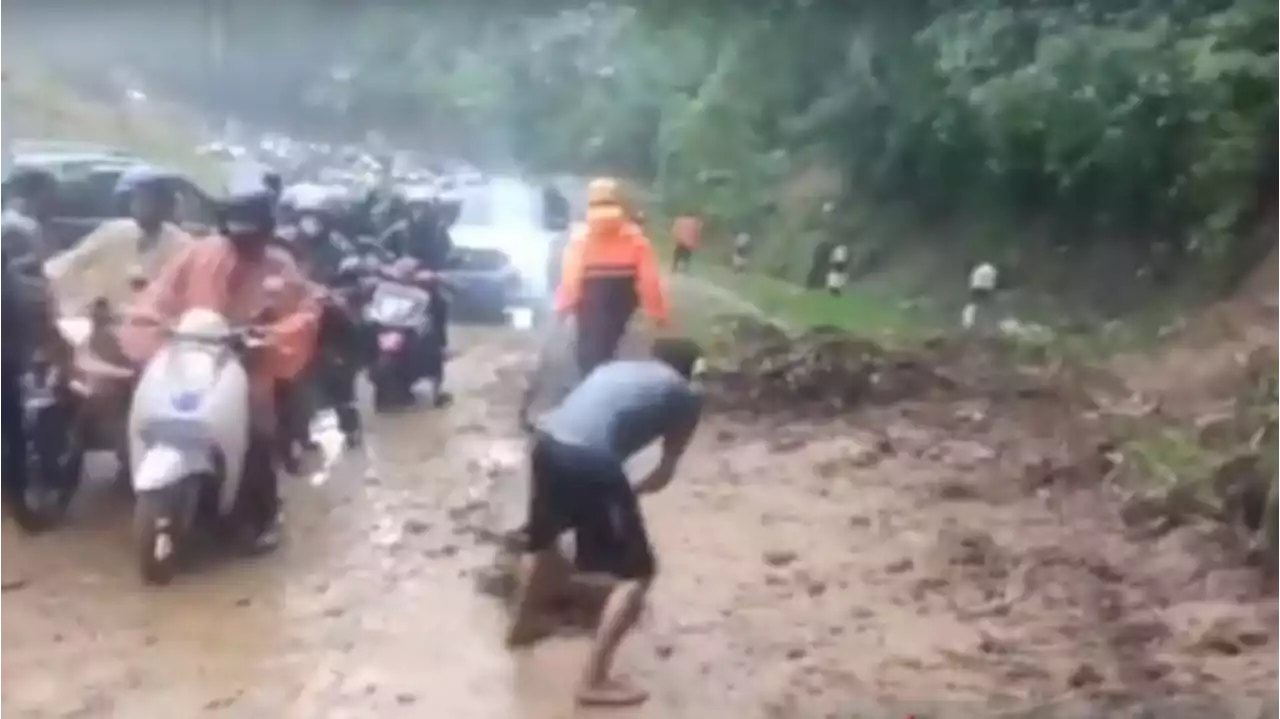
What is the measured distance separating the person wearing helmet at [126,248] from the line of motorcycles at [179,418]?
0.14ft

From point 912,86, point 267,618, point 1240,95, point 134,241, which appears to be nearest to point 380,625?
point 267,618

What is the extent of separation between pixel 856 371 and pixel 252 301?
0.74 m

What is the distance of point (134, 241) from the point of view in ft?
6.53

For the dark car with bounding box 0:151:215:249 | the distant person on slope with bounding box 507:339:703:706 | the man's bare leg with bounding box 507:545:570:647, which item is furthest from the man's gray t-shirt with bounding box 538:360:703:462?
the dark car with bounding box 0:151:215:249

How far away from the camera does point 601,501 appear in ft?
6.07

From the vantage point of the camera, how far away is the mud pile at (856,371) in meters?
2.13

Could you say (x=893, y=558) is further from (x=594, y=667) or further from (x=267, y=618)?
(x=267, y=618)

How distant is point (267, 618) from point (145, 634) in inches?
5.0

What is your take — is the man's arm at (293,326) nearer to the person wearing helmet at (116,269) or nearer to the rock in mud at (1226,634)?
the person wearing helmet at (116,269)

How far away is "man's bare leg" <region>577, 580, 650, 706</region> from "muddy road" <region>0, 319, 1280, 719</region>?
21 mm

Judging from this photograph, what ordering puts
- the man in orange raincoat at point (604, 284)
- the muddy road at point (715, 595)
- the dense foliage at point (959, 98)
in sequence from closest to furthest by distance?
the muddy road at point (715, 595), the man in orange raincoat at point (604, 284), the dense foliage at point (959, 98)

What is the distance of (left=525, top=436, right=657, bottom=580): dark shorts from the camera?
184cm

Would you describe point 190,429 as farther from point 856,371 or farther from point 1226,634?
point 1226,634

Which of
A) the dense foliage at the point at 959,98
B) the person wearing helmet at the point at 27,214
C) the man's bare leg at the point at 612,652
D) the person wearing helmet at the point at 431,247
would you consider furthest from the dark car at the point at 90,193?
the man's bare leg at the point at 612,652
